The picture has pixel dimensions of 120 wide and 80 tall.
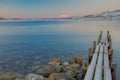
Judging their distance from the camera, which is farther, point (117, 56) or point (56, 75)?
point (117, 56)

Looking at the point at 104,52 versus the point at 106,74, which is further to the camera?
the point at 104,52

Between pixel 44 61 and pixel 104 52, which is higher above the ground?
pixel 104 52

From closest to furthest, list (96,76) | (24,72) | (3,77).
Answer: (96,76) → (3,77) → (24,72)

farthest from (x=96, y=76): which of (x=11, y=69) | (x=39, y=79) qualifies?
(x=11, y=69)

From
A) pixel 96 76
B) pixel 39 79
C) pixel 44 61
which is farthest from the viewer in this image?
pixel 44 61

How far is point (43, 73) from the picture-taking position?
1850 centimetres

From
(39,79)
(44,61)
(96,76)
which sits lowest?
(44,61)

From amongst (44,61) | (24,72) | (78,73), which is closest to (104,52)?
(78,73)

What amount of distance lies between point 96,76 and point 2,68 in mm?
14078

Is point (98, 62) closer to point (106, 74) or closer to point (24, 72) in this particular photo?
point (106, 74)

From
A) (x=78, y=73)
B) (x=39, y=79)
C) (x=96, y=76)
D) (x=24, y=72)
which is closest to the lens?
(x=96, y=76)

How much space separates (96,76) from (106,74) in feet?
1.77

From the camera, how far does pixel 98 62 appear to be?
14453mm

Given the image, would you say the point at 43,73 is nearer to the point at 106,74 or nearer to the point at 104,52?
the point at 104,52
